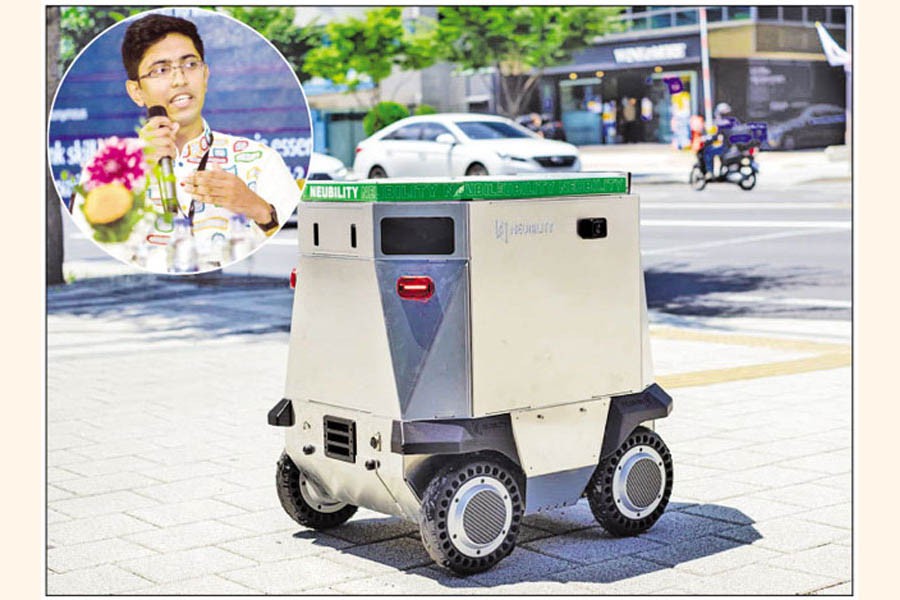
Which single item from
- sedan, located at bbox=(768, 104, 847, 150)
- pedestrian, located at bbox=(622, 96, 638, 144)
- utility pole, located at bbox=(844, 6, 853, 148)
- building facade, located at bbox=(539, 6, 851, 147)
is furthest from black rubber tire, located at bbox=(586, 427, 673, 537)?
pedestrian, located at bbox=(622, 96, 638, 144)

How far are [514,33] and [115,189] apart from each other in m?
36.2

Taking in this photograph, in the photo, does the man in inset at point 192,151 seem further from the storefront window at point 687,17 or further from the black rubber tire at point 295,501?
the storefront window at point 687,17

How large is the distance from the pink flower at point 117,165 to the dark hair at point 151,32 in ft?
0.83

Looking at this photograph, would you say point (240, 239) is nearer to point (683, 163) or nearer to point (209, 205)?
point (209, 205)

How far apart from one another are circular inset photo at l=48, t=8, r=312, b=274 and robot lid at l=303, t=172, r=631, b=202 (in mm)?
256

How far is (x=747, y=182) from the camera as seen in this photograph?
29703mm

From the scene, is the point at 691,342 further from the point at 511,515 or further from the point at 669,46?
the point at 669,46

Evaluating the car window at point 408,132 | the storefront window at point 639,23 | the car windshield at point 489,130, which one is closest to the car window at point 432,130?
the car window at point 408,132

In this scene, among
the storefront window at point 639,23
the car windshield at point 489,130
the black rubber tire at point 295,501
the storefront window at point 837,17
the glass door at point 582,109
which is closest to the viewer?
the black rubber tire at point 295,501

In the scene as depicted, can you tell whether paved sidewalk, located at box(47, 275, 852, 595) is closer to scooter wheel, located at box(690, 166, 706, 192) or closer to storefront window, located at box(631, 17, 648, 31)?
scooter wheel, located at box(690, 166, 706, 192)

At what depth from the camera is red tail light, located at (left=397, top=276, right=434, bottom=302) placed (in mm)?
4953

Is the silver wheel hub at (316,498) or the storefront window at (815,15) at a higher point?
the storefront window at (815,15)

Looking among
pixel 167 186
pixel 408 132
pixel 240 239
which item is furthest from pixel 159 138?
pixel 408 132

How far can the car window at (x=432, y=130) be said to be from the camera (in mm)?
23156
